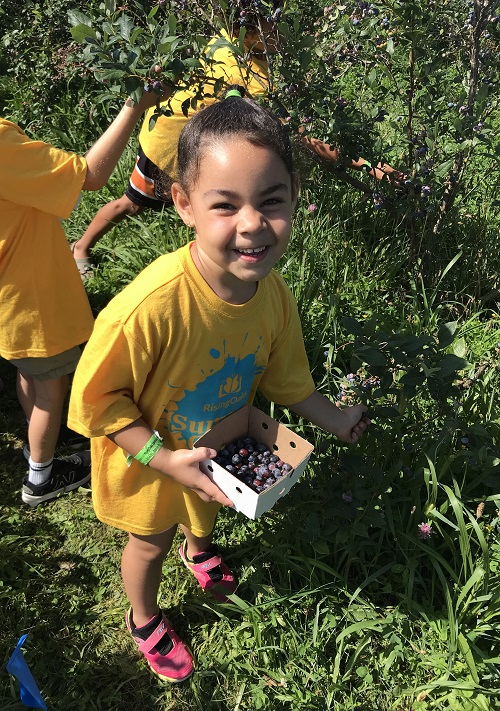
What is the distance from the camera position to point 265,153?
129 centimetres

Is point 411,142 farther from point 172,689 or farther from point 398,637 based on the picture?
point 172,689

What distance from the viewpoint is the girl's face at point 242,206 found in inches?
50.0

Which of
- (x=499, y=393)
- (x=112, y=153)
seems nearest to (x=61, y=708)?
(x=112, y=153)

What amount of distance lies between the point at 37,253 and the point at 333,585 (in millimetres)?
1522

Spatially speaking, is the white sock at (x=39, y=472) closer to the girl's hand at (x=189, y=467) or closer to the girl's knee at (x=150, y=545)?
the girl's knee at (x=150, y=545)

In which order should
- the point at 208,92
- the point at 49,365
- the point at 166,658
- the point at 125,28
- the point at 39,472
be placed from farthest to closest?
the point at 208,92 < the point at 39,472 < the point at 49,365 < the point at 166,658 < the point at 125,28

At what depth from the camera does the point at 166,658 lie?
6.53 ft

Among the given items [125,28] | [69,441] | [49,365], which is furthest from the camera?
[69,441]

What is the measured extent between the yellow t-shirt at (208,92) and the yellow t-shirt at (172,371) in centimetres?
122

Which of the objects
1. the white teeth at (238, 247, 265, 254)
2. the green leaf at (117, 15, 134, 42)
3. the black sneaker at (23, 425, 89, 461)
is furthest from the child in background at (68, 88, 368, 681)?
the black sneaker at (23, 425, 89, 461)

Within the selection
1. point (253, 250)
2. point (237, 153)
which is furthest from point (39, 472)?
point (237, 153)

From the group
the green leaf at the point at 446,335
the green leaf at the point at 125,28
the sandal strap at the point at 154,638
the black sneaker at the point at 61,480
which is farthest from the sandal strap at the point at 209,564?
the green leaf at the point at 125,28

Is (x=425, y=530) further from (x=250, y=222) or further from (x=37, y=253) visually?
(x=37, y=253)

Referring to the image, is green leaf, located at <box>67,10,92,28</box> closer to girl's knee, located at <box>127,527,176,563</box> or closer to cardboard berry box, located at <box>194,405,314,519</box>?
cardboard berry box, located at <box>194,405,314,519</box>
